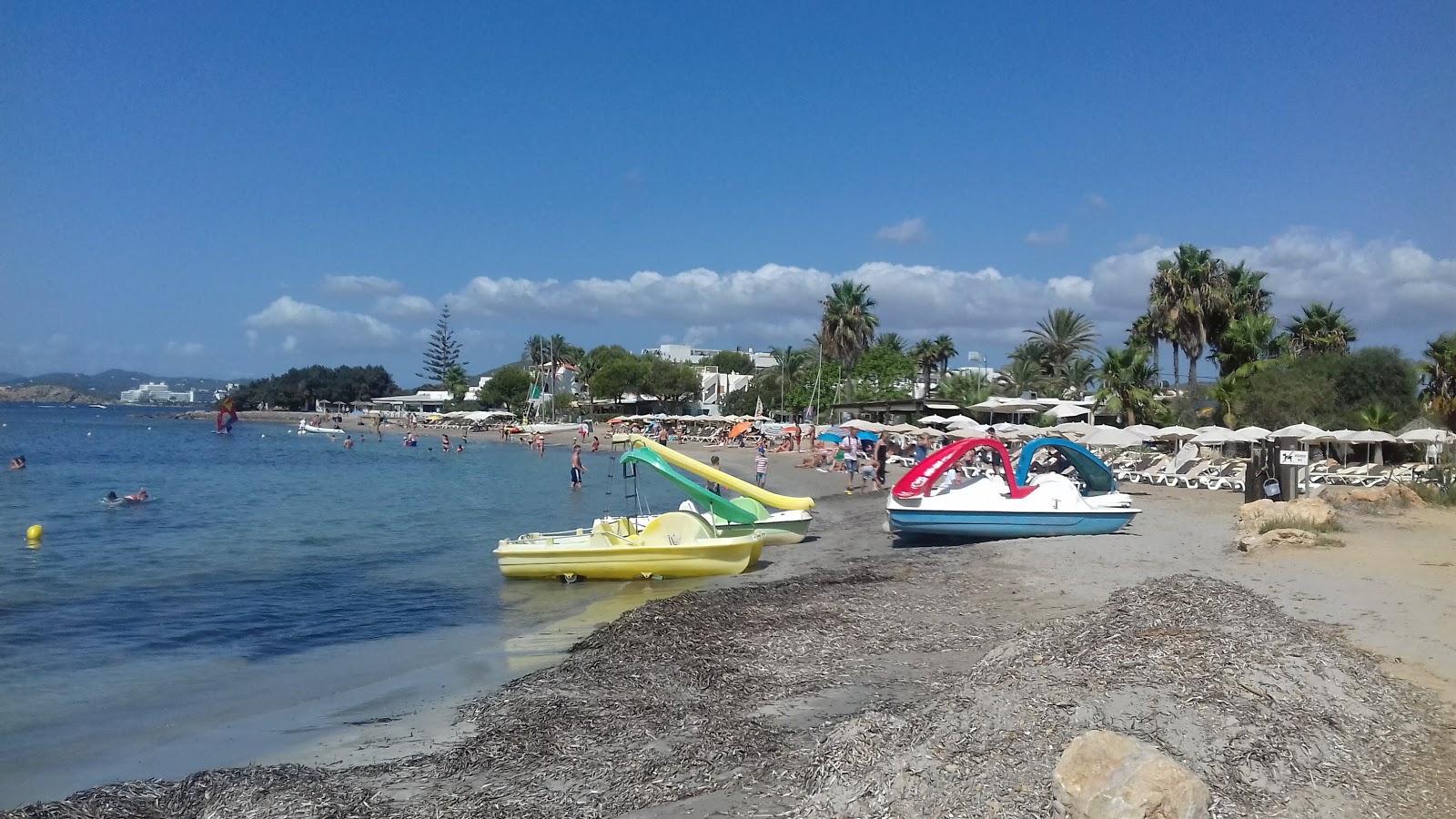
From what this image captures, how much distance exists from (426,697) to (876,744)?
5768mm

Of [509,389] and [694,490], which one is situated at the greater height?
[509,389]

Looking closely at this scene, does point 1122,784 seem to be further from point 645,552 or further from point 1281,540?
point 645,552

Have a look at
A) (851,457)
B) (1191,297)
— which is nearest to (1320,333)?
(1191,297)

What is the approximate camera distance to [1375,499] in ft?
68.5

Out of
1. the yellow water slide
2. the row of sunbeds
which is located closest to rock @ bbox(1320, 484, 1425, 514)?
the row of sunbeds

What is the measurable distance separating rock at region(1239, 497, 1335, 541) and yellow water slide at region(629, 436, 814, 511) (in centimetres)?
786

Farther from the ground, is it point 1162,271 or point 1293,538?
point 1162,271

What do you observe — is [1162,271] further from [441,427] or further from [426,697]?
[441,427]

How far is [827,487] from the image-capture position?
112 feet

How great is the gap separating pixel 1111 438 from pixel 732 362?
113979mm

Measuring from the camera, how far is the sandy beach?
5883mm

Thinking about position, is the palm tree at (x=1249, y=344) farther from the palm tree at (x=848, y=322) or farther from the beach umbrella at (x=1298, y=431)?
the palm tree at (x=848, y=322)

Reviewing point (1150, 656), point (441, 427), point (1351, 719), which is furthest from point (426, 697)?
point (441, 427)

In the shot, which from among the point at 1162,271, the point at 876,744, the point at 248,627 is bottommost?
the point at 248,627
